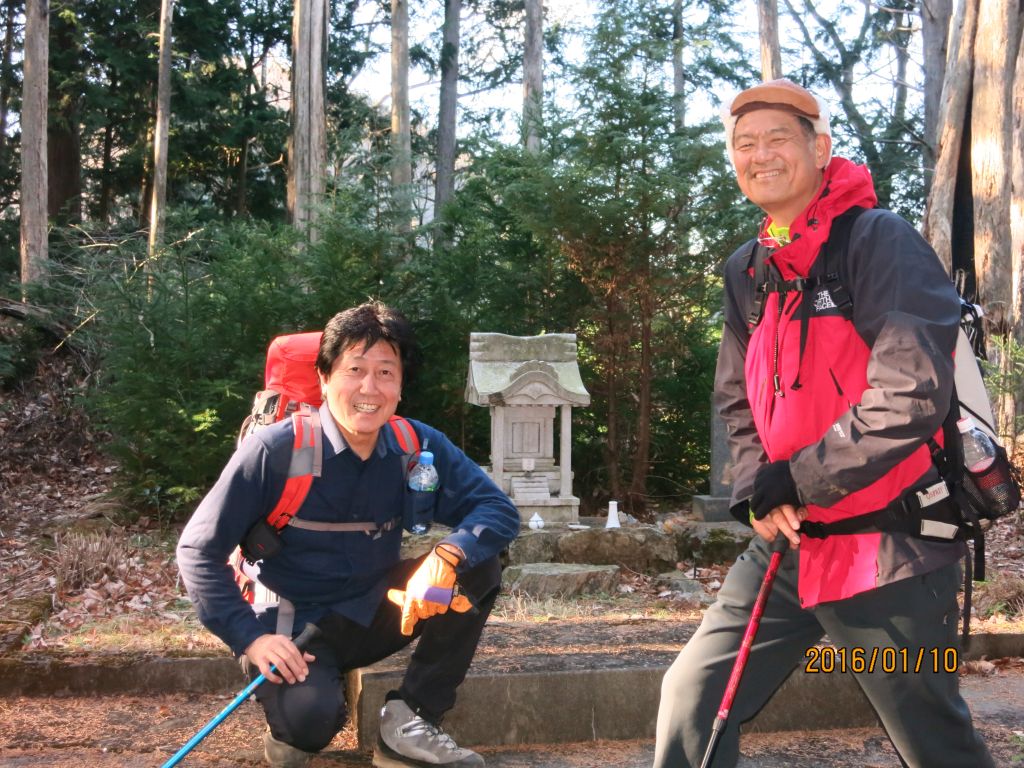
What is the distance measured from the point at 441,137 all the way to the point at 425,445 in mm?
18590

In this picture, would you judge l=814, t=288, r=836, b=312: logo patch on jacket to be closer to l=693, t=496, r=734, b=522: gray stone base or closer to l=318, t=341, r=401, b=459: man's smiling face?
l=318, t=341, r=401, b=459: man's smiling face

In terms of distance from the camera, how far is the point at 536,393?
844 cm

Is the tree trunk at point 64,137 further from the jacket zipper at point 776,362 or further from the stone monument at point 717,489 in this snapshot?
the jacket zipper at point 776,362

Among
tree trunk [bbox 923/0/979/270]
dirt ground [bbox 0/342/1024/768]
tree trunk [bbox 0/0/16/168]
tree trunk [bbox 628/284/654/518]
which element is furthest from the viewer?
tree trunk [bbox 0/0/16/168]

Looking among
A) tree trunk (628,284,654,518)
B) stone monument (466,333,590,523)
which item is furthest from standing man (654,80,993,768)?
tree trunk (628,284,654,518)

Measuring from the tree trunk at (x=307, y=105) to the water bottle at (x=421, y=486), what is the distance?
11910mm

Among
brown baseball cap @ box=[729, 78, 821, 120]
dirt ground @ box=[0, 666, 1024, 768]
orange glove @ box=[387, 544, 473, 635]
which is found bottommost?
dirt ground @ box=[0, 666, 1024, 768]

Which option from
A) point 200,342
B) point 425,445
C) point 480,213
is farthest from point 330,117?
point 425,445

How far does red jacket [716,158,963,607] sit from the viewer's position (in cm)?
188

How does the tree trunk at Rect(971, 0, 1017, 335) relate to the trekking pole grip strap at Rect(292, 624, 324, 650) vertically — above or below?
above

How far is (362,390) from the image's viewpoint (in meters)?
2.94

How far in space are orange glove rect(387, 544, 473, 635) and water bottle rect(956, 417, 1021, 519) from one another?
1489 millimetres

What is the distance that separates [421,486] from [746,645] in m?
1.30

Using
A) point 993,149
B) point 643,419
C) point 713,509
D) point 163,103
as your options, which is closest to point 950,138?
point 993,149
